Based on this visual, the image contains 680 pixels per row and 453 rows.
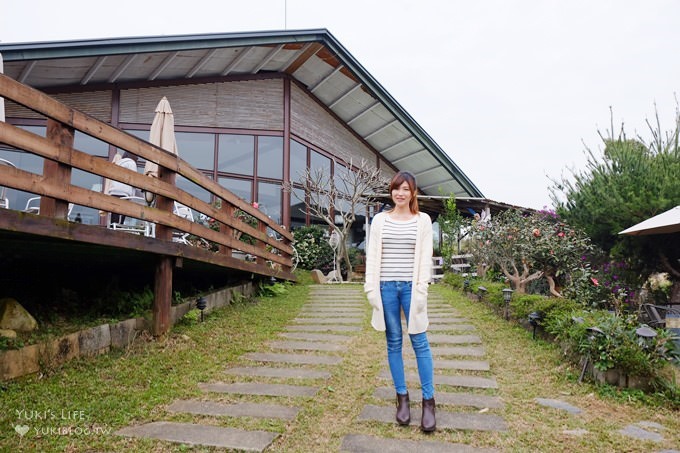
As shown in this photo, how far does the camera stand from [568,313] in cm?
440

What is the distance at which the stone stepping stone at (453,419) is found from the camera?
8.64ft

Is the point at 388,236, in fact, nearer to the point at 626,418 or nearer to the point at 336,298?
the point at 626,418

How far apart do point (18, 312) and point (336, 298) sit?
4.94 metres

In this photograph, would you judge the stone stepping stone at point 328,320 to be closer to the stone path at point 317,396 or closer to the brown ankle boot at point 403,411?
the stone path at point 317,396

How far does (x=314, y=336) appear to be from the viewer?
16.4 feet

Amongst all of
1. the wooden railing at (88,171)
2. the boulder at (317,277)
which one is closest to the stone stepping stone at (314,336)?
the wooden railing at (88,171)

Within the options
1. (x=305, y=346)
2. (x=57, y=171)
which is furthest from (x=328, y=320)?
(x=57, y=171)

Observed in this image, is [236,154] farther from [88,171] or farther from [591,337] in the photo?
[591,337]

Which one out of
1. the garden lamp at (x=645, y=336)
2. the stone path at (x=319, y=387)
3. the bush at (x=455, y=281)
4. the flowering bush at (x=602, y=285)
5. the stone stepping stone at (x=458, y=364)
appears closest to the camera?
the stone path at (x=319, y=387)

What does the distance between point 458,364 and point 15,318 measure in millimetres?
3550

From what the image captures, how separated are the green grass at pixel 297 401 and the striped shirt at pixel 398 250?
895 mm

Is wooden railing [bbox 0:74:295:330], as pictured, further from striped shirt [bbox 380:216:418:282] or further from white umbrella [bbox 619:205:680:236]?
white umbrella [bbox 619:205:680:236]

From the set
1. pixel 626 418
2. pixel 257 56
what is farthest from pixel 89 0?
pixel 626 418

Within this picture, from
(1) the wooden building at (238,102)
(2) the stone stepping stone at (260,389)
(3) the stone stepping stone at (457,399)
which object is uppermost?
(1) the wooden building at (238,102)
